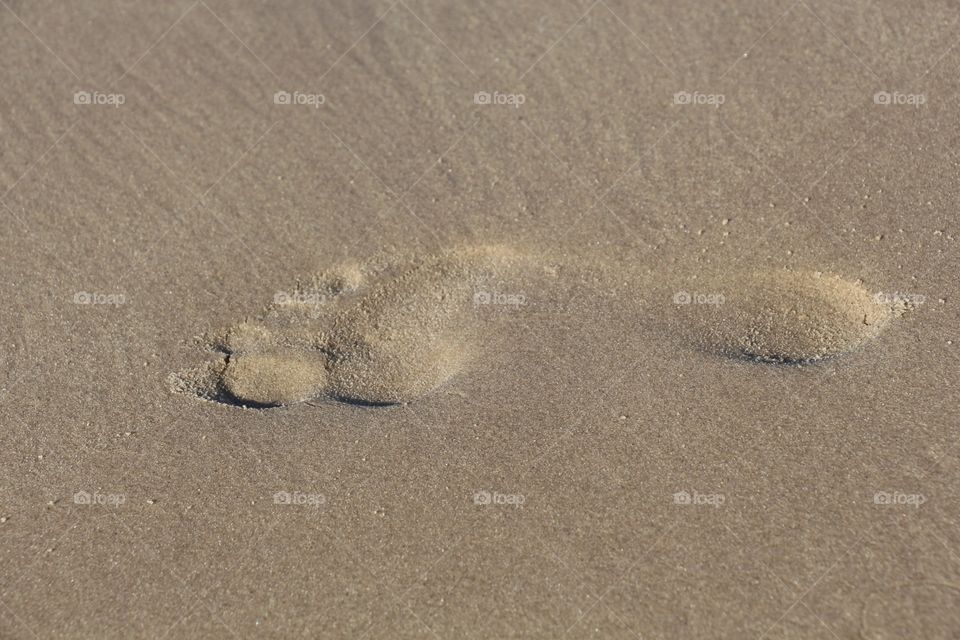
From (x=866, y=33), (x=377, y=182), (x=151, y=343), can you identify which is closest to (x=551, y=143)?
(x=377, y=182)

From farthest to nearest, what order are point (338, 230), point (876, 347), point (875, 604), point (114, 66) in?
1. point (114, 66)
2. point (338, 230)
3. point (876, 347)
4. point (875, 604)

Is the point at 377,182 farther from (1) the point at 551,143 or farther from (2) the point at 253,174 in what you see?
(1) the point at 551,143
